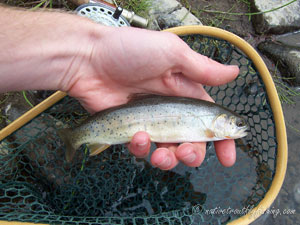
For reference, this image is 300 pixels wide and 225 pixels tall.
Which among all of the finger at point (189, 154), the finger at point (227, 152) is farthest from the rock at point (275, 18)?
the finger at point (189, 154)

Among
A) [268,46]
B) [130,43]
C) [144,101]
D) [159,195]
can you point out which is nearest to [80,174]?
[159,195]

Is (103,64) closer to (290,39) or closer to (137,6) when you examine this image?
(137,6)

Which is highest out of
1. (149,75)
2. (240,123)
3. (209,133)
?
(149,75)

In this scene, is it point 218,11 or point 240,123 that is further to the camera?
point 218,11

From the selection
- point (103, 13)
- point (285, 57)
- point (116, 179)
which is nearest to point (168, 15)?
point (103, 13)

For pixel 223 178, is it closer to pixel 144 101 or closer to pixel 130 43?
pixel 144 101

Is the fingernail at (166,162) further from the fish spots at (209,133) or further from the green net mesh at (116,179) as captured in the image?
the green net mesh at (116,179)

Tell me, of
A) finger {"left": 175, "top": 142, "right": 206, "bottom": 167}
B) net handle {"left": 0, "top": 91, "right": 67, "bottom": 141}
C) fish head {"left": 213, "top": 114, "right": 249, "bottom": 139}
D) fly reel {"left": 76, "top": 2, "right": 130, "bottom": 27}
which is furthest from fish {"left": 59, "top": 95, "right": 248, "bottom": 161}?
fly reel {"left": 76, "top": 2, "right": 130, "bottom": 27}
